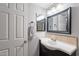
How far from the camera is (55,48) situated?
1.08 m

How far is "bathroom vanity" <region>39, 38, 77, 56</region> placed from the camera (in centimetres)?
102

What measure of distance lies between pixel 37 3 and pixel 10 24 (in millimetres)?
417

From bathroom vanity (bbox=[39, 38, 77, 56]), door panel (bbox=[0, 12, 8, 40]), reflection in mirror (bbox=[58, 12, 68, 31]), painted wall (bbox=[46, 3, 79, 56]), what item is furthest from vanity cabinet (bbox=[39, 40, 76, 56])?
door panel (bbox=[0, 12, 8, 40])

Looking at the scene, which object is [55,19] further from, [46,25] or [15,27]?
[15,27]

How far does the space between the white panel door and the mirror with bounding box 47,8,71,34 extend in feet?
1.10

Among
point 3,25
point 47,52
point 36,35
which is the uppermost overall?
point 3,25

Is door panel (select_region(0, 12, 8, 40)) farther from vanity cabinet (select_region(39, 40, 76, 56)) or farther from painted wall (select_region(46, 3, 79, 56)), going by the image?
painted wall (select_region(46, 3, 79, 56))

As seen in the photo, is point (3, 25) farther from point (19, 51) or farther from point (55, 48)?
point (55, 48)

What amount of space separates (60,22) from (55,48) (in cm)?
33

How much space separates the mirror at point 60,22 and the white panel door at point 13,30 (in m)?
0.33

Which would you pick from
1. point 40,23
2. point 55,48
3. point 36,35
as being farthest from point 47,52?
point 40,23

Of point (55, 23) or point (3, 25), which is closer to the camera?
point (3, 25)

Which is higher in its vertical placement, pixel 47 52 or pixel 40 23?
pixel 40 23

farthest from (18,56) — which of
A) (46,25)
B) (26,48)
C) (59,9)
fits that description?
(59,9)
